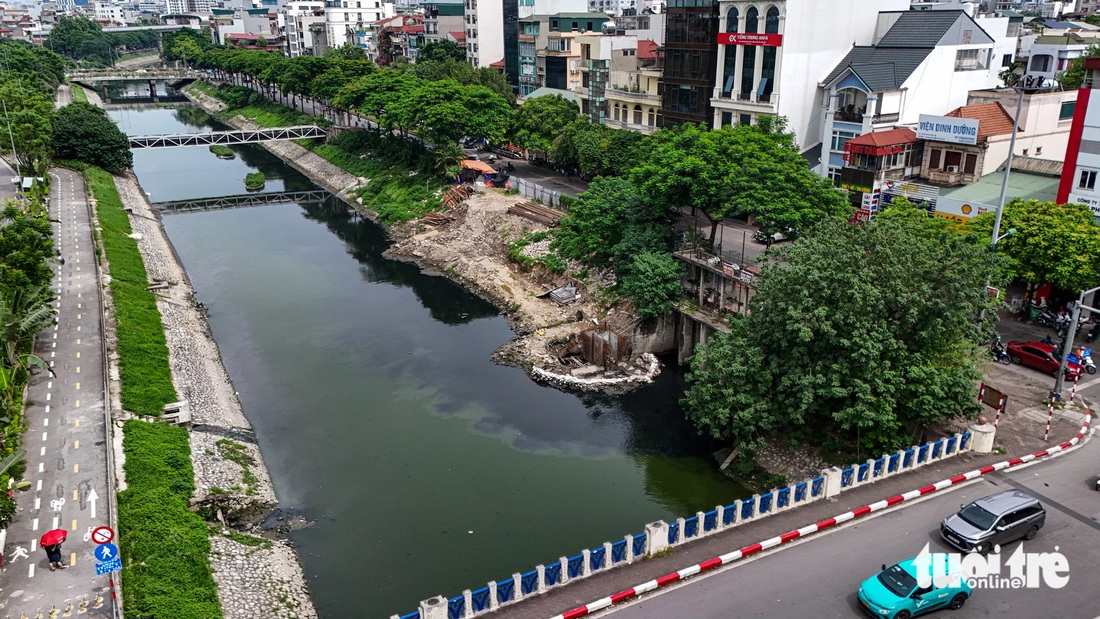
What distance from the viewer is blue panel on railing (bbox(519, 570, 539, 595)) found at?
25.2 m

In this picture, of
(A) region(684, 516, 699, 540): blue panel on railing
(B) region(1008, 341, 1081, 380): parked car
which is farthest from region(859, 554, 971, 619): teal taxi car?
(B) region(1008, 341, 1081, 380): parked car

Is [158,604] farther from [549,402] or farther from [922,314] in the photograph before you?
[922,314]

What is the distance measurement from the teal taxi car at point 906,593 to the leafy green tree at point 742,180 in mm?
27601

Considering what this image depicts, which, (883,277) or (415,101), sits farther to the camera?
(415,101)

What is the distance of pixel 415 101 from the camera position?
93188 millimetres

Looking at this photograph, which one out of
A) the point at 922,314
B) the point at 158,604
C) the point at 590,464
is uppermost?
the point at 922,314

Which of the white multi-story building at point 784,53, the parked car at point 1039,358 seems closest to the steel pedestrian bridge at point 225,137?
the white multi-story building at point 784,53

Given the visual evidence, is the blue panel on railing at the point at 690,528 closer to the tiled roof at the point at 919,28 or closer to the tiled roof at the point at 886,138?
the tiled roof at the point at 886,138

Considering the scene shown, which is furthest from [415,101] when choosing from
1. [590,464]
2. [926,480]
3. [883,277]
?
[926,480]

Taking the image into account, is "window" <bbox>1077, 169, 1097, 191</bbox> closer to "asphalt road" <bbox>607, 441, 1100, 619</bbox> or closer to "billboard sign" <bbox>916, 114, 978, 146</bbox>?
"billboard sign" <bbox>916, 114, 978, 146</bbox>

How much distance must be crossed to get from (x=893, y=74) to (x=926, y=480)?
46.8 m

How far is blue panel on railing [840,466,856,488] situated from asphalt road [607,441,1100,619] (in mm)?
1914

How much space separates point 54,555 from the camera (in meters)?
28.2

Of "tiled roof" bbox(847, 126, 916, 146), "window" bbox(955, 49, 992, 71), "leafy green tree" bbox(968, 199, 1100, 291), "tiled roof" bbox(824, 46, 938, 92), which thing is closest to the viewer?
"leafy green tree" bbox(968, 199, 1100, 291)
